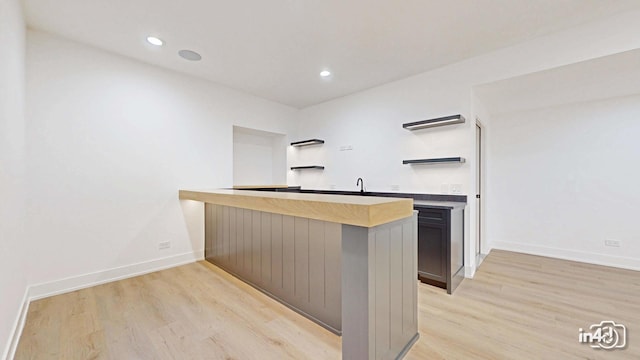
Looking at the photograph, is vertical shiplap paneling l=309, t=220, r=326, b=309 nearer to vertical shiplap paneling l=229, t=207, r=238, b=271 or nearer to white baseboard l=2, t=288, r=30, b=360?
vertical shiplap paneling l=229, t=207, r=238, b=271

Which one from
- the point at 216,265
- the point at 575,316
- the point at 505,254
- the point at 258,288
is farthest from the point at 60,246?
the point at 505,254

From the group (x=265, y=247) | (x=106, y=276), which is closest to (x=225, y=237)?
(x=265, y=247)

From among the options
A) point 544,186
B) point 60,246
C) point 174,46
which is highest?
point 174,46

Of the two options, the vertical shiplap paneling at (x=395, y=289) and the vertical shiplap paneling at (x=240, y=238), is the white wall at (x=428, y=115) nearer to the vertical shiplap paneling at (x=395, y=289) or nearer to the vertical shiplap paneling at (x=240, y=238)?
the vertical shiplap paneling at (x=395, y=289)

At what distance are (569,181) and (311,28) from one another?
4.19 meters

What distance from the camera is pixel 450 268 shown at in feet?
8.21

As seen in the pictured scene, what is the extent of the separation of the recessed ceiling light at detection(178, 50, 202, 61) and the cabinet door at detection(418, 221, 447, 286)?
324 centimetres

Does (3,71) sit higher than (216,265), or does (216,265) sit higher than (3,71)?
(3,71)

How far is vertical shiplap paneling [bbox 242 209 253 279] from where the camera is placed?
260 centimetres

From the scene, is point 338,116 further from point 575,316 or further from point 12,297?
point 12,297

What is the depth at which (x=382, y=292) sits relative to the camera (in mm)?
1348

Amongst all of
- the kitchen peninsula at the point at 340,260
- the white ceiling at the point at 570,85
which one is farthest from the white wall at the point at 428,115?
the kitchen peninsula at the point at 340,260

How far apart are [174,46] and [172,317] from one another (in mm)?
2740

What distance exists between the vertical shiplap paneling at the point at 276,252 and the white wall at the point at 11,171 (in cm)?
168
